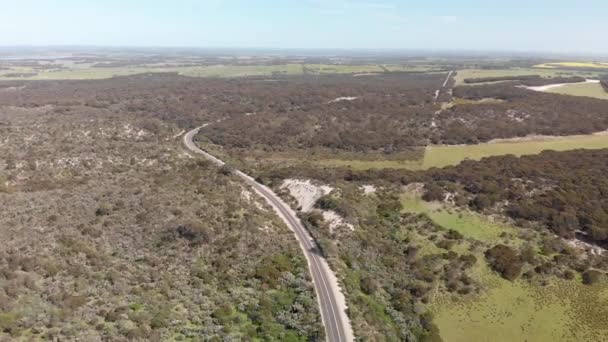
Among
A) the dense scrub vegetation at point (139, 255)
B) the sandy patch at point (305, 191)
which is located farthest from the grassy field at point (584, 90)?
the dense scrub vegetation at point (139, 255)

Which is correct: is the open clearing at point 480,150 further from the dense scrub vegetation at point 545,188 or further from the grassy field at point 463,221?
the grassy field at point 463,221

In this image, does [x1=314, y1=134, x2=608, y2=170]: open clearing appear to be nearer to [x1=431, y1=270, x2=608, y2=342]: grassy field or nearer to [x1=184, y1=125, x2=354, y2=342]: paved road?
[x1=184, y1=125, x2=354, y2=342]: paved road

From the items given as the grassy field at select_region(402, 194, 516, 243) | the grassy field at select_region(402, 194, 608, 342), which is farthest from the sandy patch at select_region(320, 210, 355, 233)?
the grassy field at select_region(402, 194, 608, 342)

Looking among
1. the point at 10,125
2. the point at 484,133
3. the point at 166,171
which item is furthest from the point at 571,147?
the point at 10,125

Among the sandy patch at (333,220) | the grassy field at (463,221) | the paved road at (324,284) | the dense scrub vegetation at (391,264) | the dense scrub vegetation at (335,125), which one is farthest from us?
the dense scrub vegetation at (335,125)

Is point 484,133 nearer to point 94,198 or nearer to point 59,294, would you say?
point 94,198
